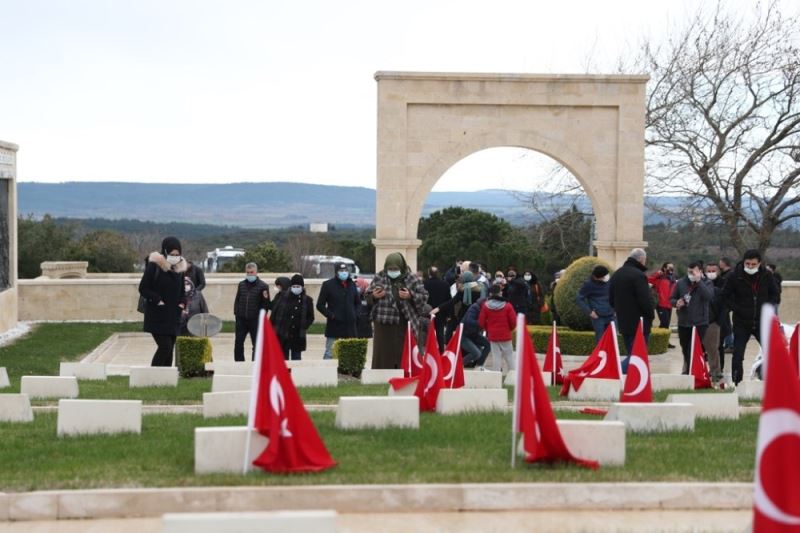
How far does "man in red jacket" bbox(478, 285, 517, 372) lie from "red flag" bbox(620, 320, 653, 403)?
238 inches

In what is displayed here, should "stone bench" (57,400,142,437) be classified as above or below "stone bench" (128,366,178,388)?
above

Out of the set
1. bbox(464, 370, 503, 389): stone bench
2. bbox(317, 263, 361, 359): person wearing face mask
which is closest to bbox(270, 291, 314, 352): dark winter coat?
bbox(317, 263, 361, 359): person wearing face mask

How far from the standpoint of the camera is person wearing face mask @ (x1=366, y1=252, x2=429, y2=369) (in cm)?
1591

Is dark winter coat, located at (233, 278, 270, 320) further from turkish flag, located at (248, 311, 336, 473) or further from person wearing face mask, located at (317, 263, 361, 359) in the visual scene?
turkish flag, located at (248, 311, 336, 473)

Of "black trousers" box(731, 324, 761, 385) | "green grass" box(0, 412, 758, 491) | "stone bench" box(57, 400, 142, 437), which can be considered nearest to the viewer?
"green grass" box(0, 412, 758, 491)

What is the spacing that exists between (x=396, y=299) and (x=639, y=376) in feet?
13.9

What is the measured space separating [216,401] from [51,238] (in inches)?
1935

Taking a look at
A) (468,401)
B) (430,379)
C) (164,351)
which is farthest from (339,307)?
(468,401)

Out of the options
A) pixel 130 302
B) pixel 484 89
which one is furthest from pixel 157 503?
pixel 130 302

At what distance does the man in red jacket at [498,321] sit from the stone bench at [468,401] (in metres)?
6.36

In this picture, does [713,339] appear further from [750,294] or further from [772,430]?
[772,430]

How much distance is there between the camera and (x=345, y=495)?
8289 mm

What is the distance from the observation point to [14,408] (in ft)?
38.6

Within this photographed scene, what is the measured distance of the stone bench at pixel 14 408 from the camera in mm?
11734
